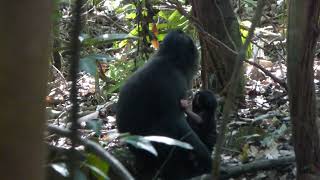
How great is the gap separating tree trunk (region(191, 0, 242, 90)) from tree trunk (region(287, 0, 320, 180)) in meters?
2.71

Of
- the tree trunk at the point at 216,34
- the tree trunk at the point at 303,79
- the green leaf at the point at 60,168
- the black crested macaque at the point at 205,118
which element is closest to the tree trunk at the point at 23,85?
the green leaf at the point at 60,168

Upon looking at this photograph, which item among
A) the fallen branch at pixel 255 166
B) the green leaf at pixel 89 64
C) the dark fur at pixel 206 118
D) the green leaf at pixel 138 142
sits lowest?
the fallen branch at pixel 255 166

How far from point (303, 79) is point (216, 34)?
3100mm

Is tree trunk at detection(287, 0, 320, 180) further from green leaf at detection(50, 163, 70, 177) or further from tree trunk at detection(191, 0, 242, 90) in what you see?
tree trunk at detection(191, 0, 242, 90)

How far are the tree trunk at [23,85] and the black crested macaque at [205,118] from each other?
4.13 m

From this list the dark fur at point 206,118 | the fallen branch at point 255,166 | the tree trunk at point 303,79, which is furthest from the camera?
the dark fur at point 206,118

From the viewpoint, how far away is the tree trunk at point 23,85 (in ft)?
2.42

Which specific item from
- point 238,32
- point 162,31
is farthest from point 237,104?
point 162,31

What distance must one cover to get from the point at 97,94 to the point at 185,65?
2.00 meters

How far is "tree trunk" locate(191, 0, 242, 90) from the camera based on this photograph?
589 centimetres

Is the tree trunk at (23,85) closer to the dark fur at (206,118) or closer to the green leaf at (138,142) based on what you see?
the green leaf at (138,142)

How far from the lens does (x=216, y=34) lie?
592 cm

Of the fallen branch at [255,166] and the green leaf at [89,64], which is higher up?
the green leaf at [89,64]

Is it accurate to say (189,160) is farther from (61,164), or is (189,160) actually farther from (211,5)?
(61,164)
